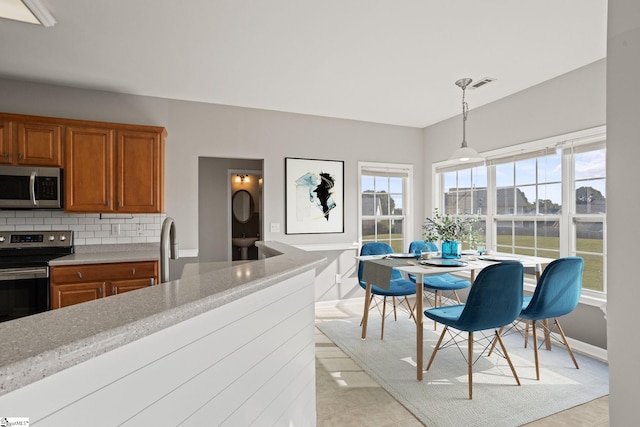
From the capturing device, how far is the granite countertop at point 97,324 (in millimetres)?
582

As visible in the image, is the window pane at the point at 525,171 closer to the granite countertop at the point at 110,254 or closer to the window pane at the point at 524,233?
the window pane at the point at 524,233

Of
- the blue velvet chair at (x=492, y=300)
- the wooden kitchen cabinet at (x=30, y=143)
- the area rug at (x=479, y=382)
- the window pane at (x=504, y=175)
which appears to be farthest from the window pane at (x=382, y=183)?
the wooden kitchen cabinet at (x=30, y=143)

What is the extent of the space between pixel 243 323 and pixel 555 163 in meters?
3.73

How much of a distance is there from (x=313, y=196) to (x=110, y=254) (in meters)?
2.46

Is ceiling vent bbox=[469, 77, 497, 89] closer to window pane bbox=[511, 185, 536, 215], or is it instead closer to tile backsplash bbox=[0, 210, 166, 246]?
window pane bbox=[511, 185, 536, 215]

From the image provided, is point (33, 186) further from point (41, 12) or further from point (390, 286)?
point (390, 286)

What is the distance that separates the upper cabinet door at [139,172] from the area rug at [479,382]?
233 cm

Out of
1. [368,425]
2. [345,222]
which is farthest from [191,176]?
[368,425]

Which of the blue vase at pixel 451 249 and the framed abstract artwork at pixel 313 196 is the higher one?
the framed abstract artwork at pixel 313 196

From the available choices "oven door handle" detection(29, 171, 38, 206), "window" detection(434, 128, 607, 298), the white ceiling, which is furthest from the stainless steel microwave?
"window" detection(434, 128, 607, 298)

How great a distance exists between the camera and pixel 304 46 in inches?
117

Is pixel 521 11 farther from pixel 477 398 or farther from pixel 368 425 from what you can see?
pixel 368 425

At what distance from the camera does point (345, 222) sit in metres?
5.14

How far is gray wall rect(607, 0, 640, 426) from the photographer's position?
1.02m
